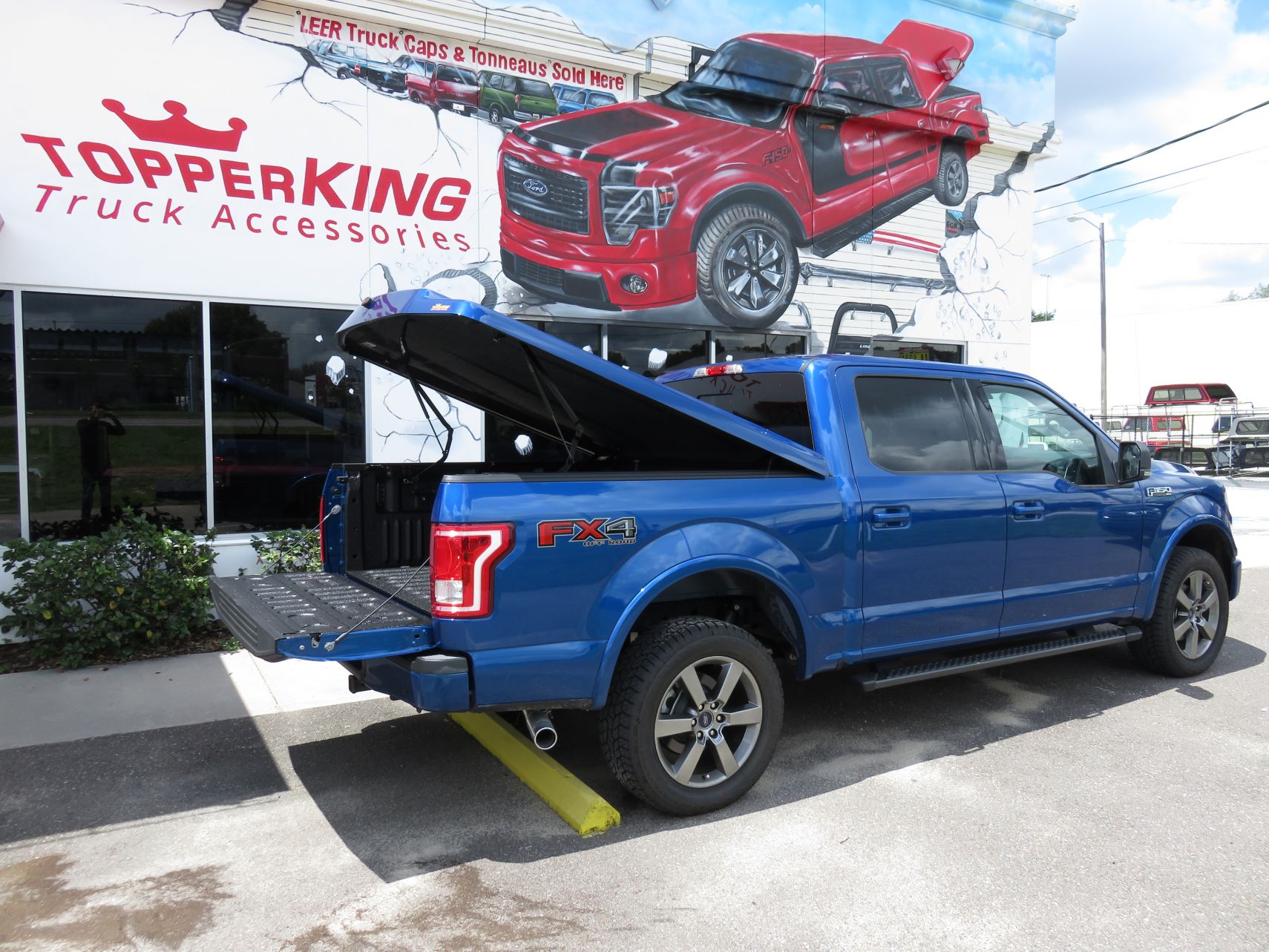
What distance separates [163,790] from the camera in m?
4.15

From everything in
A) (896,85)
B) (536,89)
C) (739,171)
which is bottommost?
(739,171)

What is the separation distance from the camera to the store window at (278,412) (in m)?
7.39

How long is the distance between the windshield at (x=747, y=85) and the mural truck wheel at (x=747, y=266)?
1.05 meters

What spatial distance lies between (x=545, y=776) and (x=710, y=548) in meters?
1.30

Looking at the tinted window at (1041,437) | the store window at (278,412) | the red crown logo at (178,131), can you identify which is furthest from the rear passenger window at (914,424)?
the red crown logo at (178,131)

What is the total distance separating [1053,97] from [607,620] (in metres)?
12.0

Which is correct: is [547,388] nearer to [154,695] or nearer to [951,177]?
[154,695]

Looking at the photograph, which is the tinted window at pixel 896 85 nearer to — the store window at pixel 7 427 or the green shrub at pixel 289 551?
the green shrub at pixel 289 551

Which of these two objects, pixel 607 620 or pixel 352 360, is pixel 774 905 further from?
pixel 352 360

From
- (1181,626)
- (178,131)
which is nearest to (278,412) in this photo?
(178,131)

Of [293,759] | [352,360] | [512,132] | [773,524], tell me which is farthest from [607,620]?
[512,132]

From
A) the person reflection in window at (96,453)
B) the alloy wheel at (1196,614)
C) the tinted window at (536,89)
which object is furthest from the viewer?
the tinted window at (536,89)

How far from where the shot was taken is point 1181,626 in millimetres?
5699

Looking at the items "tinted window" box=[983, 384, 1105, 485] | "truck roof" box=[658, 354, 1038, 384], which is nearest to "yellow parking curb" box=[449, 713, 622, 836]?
"truck roof" box=[658, 354, 1038, 384]
